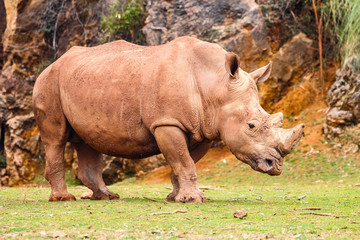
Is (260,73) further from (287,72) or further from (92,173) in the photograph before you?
(287,72)

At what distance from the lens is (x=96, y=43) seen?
19.0m

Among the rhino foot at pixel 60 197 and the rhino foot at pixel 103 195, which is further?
the rhino foot at pixel 103 195

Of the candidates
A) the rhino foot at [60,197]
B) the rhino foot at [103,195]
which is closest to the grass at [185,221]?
the rhino foot at [60,197]

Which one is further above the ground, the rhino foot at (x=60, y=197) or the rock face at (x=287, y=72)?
the rhino foot at (x=60, y=197)

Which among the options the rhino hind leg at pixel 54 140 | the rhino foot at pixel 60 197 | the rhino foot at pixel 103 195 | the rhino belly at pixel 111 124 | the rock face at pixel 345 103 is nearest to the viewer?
the rhino belly at pixel 111 124

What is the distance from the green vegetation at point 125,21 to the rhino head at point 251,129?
1120 cm

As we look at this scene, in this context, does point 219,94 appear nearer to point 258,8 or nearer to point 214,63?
point 214,63

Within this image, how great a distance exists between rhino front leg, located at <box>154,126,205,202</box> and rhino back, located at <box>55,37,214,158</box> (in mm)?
112

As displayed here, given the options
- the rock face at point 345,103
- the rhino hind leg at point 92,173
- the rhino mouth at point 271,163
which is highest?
the rhino mouth at point 271,163

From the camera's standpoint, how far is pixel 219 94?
712 cm

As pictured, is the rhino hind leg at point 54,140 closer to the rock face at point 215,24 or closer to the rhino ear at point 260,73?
the rhino ear at point 260,73

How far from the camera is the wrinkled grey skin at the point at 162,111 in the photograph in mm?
6949

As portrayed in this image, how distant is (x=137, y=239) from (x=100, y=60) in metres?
4.11

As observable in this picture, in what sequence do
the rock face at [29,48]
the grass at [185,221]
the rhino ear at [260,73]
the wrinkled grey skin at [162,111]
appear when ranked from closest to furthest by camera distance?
the grass at [185,221] < the wrinkled grey skin at [162,111] < the rhino ear at [260,73] < the rock face at [29,48]
